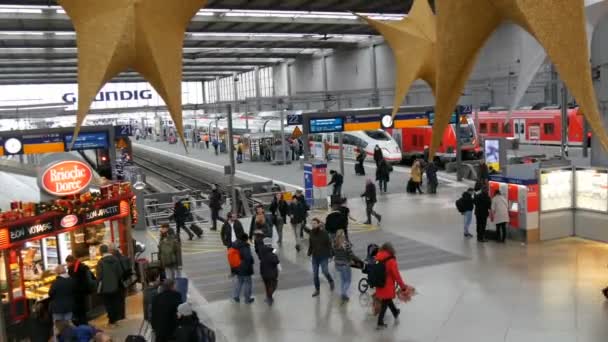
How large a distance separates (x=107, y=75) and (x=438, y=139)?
2.89m

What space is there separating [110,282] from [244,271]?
7.63 feet

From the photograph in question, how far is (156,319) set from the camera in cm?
823

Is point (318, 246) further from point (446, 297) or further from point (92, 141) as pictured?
point (92, 141)

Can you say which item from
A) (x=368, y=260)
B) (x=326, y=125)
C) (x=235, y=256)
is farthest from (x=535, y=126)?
(x=235, y=256)

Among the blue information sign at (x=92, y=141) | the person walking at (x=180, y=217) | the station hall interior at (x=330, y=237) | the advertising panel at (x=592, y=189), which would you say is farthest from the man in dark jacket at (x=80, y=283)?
the advertising panel at (x=592, y=189)

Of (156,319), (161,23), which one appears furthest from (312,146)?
(161,23)

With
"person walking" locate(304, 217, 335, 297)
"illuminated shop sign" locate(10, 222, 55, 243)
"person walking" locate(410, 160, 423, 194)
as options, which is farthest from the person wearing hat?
Answer: "person walking" locate(410, 160, 423, 194)

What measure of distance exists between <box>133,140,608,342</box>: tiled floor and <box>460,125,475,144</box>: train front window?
64.6 ft

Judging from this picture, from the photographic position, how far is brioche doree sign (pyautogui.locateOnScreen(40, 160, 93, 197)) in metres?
11.3

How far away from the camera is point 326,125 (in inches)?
970

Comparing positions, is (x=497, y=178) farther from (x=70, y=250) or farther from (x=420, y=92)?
(x=420, y=92)

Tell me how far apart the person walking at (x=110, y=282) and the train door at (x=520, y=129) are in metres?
32.1

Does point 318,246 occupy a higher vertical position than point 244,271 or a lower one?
→ higher

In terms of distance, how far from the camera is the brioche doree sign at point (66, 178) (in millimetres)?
11320
